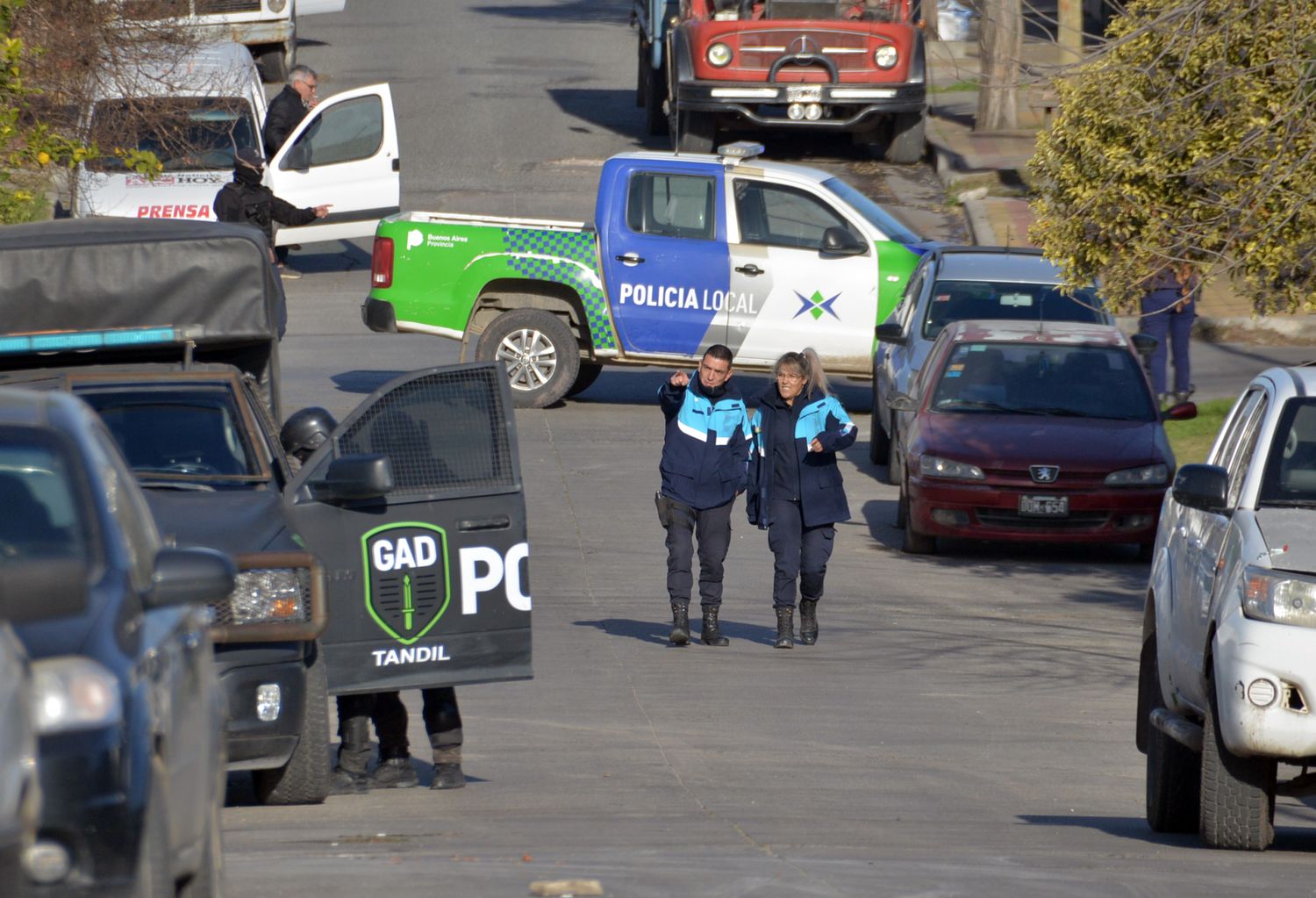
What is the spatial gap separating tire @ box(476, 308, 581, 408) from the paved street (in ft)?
0.87

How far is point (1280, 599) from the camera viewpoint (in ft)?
23.5

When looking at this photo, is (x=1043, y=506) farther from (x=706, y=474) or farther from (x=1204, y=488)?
(x=1204, y=488)

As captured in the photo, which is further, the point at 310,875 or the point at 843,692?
the point at 843,692

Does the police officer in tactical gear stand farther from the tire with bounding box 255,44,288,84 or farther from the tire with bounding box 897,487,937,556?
the tire with bounding box 255,44,288,84

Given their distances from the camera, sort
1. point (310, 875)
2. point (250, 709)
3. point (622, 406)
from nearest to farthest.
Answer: point (310, 875)
point (250, 709)
point (622, 406)

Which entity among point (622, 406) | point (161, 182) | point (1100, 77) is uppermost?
point (1100, 77)

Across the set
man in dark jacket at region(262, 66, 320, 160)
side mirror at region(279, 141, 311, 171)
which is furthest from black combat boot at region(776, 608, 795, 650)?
man in dark jacket at region(262, 66, 320, 160)

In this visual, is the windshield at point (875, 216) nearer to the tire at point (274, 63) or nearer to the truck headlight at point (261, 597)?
the truck headlight at point (261, 597)

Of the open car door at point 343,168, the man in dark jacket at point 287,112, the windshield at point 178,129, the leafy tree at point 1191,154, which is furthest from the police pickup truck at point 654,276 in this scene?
the man in dark jacket at point 287,112

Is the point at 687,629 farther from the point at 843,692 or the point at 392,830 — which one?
the point at 392,830

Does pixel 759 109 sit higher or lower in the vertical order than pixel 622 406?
higher

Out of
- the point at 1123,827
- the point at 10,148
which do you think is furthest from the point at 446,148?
the point at 1123,827

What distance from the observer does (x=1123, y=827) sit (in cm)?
851

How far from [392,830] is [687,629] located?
4841 millimetres
